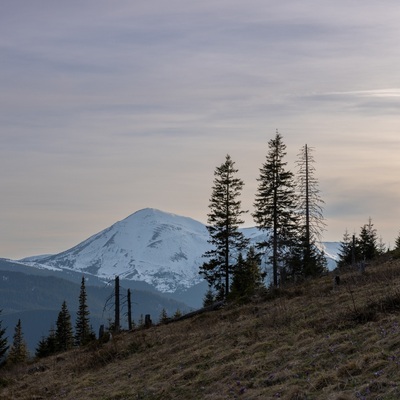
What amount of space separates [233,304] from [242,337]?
1187 centimetres

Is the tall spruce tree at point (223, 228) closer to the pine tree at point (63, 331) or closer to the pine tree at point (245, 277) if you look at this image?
the pine tree at point (245, 277)

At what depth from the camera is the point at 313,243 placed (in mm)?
52562

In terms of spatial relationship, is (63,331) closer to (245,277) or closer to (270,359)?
(245,277)

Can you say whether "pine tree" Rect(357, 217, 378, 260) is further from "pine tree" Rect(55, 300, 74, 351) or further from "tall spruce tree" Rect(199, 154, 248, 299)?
"pine tree" Rect(55, 300, 74, 351)

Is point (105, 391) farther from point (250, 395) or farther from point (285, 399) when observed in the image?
point (285, 399)

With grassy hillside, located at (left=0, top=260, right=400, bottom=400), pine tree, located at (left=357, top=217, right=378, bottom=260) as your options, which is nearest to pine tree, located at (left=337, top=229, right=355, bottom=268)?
pine tree, located at (left=357, top=217, right=378, bottom=260)

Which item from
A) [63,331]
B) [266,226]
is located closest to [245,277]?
[266,226]

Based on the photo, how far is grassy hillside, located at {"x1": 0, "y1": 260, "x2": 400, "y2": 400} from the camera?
11.7m

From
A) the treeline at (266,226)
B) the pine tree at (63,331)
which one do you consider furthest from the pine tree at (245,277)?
the pine tree at (63,331)

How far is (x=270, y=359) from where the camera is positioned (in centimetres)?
1432

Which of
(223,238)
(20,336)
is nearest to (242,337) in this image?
(223,238)

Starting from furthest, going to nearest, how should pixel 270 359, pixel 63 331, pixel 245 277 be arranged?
1. pixel 63 331
2. pixel 245 277
3. pixel 270 359

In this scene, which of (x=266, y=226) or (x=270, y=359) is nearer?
(x=270, y=359)

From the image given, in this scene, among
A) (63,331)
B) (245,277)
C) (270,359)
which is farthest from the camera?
(63,331)
